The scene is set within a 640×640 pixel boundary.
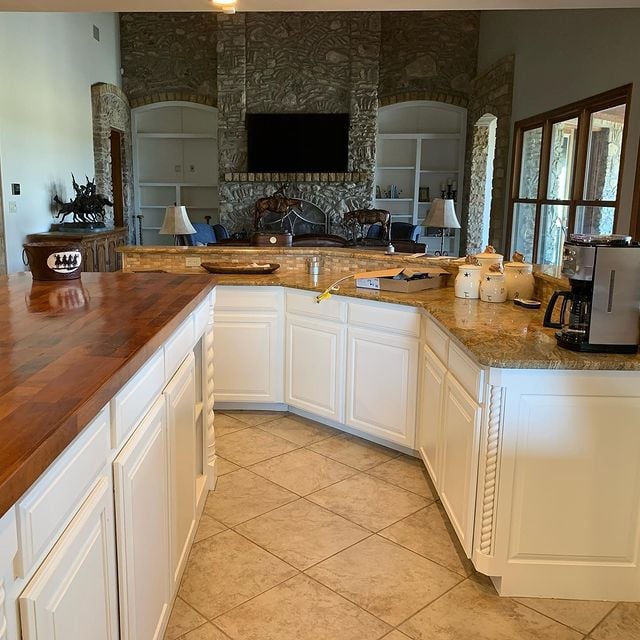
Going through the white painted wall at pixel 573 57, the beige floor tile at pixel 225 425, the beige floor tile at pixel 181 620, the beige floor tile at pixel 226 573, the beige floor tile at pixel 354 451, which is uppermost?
the white painted wall at pixel 573 57

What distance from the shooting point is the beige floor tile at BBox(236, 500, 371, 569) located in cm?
251

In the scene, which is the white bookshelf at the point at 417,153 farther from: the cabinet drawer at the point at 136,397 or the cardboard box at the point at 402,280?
the cabinet drawer at the point at 136,397

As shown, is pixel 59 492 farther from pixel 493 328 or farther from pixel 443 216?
pixel 443 216

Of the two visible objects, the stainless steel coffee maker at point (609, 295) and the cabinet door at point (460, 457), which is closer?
the stainless steel coffee maker at point (609, 295)

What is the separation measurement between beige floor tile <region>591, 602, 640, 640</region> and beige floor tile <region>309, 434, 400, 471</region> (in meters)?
1.37

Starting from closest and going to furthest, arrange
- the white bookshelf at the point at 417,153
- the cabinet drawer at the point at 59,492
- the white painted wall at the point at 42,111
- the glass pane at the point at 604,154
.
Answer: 1. the cabinet drawer at the point at 59,492
2. the glass pane at the point at 604,154
3. the white painted wall at the point at 42,111
4. the white bookshelf at the point at 417,153

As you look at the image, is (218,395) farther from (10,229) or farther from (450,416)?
(10,229)

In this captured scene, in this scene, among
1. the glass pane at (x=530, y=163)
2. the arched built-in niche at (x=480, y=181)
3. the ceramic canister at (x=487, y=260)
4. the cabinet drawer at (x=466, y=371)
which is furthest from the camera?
the arched built-in niche at (x=480, y=181)

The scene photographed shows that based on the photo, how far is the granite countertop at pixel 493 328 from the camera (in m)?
2.08

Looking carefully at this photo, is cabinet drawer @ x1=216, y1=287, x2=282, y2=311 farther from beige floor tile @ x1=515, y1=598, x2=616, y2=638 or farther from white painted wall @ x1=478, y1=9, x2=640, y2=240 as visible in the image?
white painted wall @ x1=478, y1=9, x2=640, y2=240

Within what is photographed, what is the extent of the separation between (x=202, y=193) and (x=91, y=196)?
407 cm

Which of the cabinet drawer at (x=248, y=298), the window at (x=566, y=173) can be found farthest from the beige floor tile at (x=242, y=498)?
the window at (x=566, y=173)

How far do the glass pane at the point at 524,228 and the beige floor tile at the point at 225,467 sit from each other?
5193 mm

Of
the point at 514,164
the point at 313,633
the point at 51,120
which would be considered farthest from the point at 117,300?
the point at 514,164
